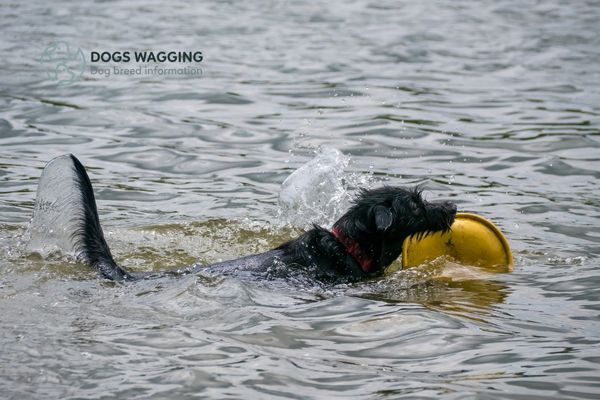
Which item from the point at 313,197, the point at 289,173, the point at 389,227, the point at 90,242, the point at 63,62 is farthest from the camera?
the point at 63,62

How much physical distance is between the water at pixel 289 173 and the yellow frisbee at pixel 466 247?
0.48ft

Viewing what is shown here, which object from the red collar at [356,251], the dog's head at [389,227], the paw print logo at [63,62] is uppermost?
the paw print logo at [63,62]

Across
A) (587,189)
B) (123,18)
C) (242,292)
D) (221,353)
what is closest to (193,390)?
(221,353)

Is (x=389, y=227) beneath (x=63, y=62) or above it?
beneath

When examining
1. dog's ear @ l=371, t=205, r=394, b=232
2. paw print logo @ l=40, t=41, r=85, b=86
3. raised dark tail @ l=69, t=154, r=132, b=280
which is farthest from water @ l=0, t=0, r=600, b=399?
dog's ear @ l=371, t=205, r=394, b=232

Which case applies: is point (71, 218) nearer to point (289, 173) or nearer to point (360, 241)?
point (360, 241)

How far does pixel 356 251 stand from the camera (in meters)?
7.57

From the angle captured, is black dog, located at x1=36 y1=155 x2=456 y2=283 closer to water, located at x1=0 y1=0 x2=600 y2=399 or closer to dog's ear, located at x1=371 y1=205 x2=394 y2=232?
dog's ear, located at x1=371 y1=205 x2=394 y2=232

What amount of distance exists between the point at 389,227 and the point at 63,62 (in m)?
8.95

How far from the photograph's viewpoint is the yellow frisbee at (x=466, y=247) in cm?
760

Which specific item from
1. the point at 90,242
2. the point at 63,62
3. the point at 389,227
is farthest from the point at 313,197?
the point at 63,62

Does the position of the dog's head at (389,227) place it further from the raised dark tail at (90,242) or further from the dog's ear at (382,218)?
the raised dark tail at (90,242)

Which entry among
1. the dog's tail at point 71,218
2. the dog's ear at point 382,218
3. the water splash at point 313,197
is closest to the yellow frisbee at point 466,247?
the dog's ear at point 382,218

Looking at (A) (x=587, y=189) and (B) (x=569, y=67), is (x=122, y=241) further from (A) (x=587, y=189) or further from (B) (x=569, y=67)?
(B) (x=569, y=67)
